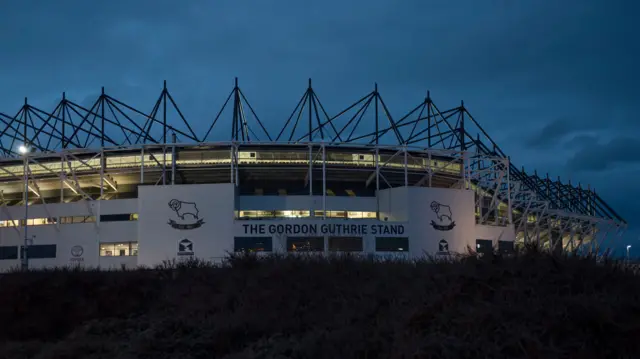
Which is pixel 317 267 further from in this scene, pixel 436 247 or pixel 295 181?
pixel 295 181

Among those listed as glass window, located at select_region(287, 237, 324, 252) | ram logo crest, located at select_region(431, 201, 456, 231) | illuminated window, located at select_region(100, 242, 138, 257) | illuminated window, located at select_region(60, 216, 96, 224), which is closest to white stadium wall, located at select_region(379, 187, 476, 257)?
ram logo crest, located at select_region(431, 201, 456, 231)

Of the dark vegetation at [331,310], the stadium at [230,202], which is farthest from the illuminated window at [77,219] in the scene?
the dark vegetation at [331,310]

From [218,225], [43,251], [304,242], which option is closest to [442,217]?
[304,242]

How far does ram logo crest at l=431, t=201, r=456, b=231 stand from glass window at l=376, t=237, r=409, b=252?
335cm

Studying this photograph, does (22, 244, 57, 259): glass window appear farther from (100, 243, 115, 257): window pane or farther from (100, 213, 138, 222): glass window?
(100, 213, 138, 222): glass window

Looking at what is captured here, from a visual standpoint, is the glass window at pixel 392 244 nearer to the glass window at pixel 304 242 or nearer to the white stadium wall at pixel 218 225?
the white stadium wall at pixel 218 225

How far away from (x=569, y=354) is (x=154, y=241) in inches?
1864

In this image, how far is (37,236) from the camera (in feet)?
197

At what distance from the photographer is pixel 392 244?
5650cm

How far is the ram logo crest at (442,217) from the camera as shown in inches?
2309

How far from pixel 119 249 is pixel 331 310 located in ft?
149

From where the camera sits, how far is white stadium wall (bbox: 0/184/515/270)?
54531mm

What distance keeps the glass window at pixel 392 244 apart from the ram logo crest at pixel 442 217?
3354 mm

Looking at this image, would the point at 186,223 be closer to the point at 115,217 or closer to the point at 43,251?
the point at 115,217
